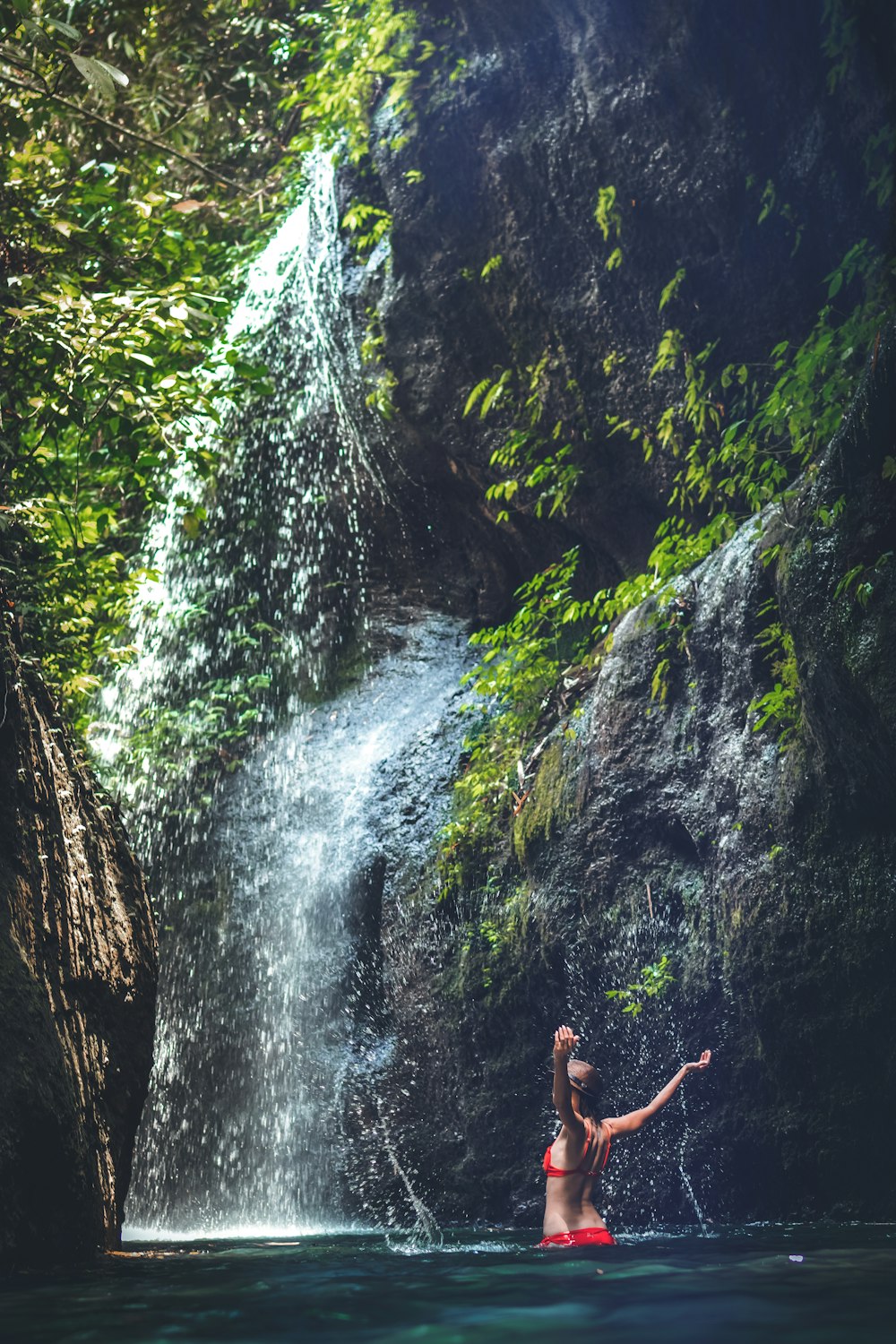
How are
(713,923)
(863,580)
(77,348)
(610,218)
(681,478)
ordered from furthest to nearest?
(610,218), (681,478), (713,923), (77,348), (863,580)

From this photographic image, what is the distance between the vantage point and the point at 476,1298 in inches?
123

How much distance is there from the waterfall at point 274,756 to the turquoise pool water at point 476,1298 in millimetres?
5661

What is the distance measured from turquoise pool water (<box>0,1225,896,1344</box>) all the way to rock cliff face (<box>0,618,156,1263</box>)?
0.35m

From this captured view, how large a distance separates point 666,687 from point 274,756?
19.9 ft

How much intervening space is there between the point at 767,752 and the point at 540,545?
5147 mm

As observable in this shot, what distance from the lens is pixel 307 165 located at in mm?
14055

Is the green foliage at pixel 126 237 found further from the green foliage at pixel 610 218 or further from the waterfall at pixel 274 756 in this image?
the green foliage at pixel 610 218

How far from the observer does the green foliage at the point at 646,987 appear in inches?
304

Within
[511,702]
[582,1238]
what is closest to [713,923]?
[582,1238]

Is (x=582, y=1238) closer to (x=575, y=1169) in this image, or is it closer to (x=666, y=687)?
(x=575, y=1169)

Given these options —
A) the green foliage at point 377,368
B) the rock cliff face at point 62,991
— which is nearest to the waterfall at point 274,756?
the green foliage at point 377,368

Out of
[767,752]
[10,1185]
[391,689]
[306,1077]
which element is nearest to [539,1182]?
[306,1077]

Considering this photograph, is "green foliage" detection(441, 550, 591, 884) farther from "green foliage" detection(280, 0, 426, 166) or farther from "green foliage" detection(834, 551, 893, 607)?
"green foliage" detection(280, 0, 426, 166)

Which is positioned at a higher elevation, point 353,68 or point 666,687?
point 353,68
